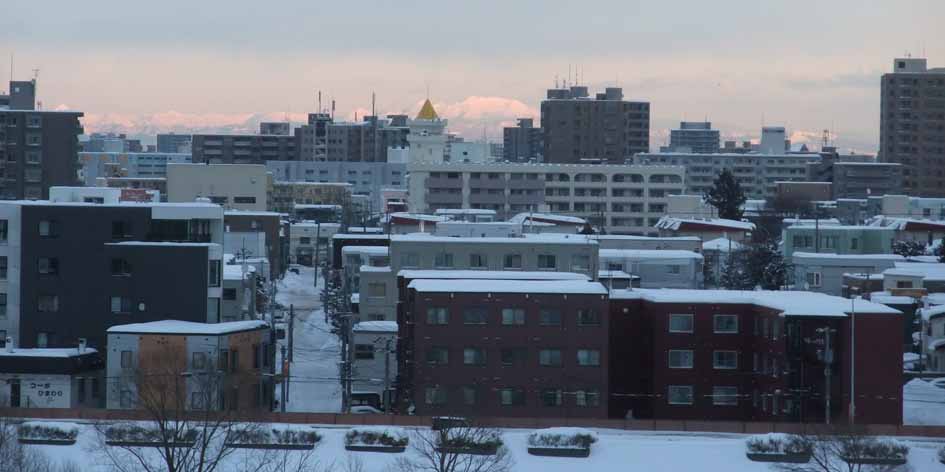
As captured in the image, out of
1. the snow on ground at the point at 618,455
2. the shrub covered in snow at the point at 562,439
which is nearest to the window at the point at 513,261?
the snow on ground at the point at 618,455

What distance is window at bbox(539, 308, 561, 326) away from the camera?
24891 millimetres

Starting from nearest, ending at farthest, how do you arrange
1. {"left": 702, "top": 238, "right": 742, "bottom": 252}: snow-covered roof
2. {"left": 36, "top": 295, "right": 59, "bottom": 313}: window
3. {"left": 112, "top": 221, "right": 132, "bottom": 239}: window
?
{"left": 36, "top": 295, "right": 59, "bottom": 313}: window < {"left": 112, "top": 221, "right": 132, "bottom": 239}: window < {"left": 702, "top": 238, "right": 742, "bottom": 252}: snow-covered roof

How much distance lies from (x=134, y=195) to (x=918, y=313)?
20473 millimetres

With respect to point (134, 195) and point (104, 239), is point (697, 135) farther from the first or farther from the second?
point (104, 239)

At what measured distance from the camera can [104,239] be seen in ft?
90.8

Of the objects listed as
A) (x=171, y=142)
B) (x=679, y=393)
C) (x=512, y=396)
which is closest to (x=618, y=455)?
(x=512, y=396)

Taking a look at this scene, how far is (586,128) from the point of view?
291 ft

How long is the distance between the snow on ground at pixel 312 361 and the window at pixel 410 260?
2.17 m

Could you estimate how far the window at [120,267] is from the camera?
27.4 m

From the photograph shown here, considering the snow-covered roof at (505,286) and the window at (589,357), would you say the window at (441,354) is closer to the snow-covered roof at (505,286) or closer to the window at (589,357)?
the snow-covered roof at (505,286)

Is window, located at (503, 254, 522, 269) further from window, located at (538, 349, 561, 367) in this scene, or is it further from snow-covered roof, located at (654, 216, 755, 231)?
snow-covered roof, located at (654, 216, 755, 231)

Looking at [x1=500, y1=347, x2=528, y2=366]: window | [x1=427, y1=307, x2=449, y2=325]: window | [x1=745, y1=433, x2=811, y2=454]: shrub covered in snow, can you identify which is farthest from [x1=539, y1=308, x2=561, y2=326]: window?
[x1=745, y1=433, x2=811, y2=454]: shrub covered in snow

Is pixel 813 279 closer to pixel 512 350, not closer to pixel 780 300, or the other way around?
pixel 780 300

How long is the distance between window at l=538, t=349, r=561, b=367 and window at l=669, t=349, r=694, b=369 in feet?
6.23
